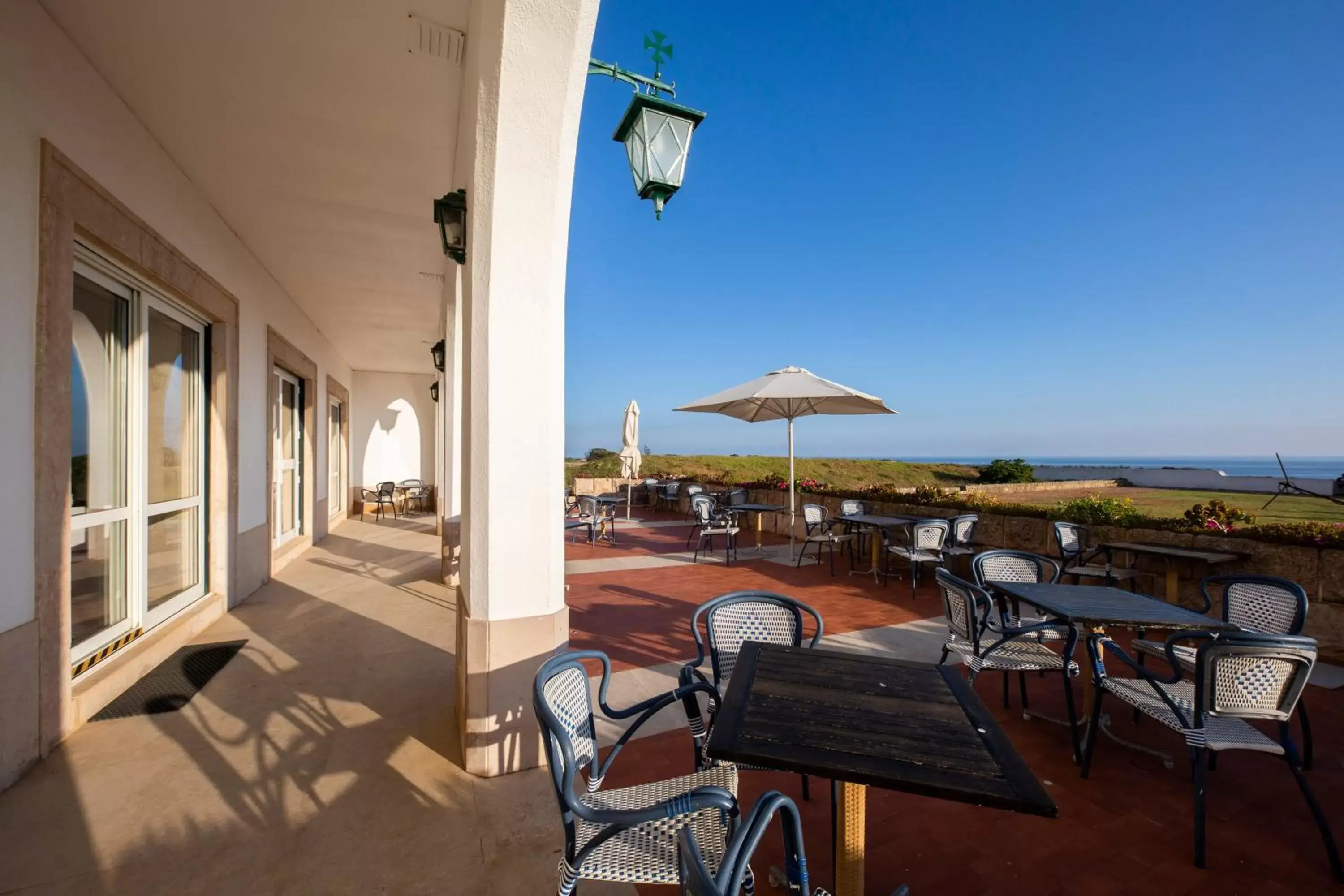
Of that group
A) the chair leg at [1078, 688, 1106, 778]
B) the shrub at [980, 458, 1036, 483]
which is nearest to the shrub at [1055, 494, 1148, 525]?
the chair leg at [1078, 688, 1106, 778]

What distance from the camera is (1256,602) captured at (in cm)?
289

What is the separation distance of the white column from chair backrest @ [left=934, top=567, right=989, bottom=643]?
1976 mm

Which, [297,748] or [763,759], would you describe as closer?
[763,759]

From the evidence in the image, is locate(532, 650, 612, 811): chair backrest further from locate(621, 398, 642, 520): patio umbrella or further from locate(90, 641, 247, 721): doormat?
locate(621, 398, 642, 520): patio umbrella

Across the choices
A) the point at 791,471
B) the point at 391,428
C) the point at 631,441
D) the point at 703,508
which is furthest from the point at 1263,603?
the point at 391,428

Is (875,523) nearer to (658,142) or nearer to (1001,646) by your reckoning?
(1001,646)

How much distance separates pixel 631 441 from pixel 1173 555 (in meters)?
9.53

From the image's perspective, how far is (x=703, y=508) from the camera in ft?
23.6

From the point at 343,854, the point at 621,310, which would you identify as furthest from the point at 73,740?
the point at 621,310

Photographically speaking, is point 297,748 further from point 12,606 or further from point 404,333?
point 404,333

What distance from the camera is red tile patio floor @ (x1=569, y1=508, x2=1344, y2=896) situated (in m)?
1.78

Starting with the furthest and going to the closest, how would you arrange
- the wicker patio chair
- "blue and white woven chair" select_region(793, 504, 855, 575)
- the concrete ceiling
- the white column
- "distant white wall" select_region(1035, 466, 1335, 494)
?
"distant white wall" select_region(1035, 466, 1335, 494), the wicker patio chair, "blue and white woven chair" select_region(793, 504, 855, 575), the concrete ceiling, the white column

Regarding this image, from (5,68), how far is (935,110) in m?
11.4

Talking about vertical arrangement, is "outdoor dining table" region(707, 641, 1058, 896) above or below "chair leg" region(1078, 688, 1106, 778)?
above
